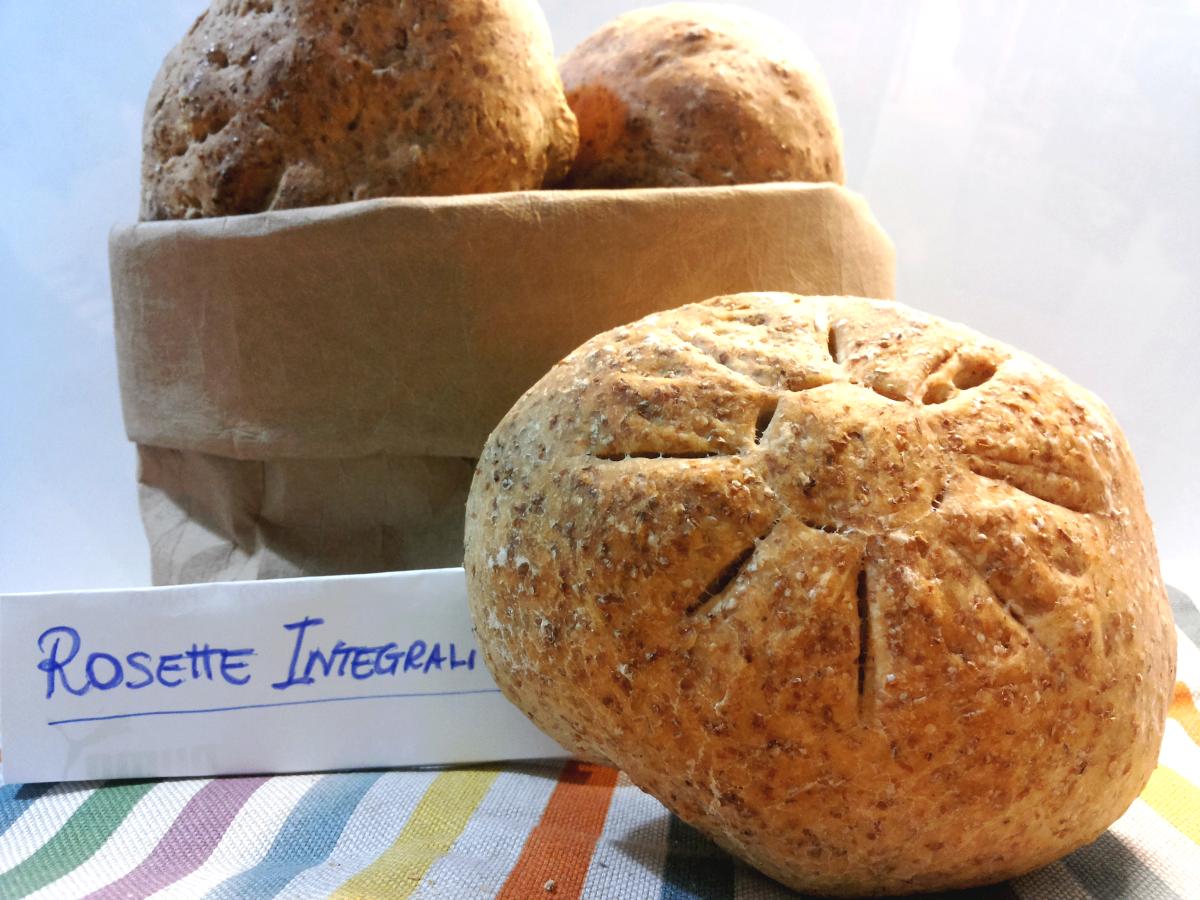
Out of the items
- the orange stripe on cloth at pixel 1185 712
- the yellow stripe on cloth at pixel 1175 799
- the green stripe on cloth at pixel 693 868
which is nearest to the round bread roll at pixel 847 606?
the green stripe on cloth at pixel 693 868

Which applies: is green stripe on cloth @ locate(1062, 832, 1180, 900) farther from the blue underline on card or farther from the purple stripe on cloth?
the purple stripe on cloth

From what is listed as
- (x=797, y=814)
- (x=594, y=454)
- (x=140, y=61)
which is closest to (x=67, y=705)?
(x=594, y=454)

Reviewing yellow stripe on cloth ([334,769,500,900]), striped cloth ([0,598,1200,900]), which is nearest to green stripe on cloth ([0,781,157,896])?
striped cloth ([0,598,1200,900])

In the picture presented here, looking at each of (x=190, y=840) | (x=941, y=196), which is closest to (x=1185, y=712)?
(x=941, y=196)

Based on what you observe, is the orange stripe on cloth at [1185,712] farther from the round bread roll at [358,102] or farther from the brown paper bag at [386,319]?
the round bread roll at [358,102]

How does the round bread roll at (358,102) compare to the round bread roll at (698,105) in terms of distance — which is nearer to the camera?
the round bread roll at (358,102)
